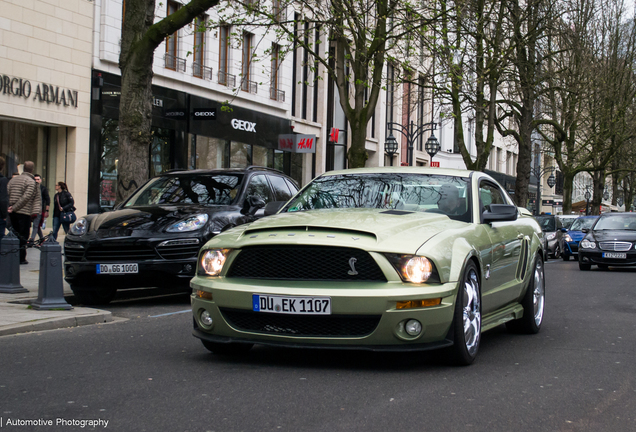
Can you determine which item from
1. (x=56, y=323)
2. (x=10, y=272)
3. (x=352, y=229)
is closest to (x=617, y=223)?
(x=10, y=272)

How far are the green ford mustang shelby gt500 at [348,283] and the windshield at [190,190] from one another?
15.0 ft

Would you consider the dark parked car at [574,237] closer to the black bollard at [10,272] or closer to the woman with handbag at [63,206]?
the woman with handbag at [63,206]

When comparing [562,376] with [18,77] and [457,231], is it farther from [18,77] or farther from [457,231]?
[18,77]

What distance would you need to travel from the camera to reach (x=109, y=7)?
23.5 m

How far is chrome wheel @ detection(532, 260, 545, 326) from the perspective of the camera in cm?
823

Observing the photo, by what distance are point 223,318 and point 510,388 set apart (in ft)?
6.55

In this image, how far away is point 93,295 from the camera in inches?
408

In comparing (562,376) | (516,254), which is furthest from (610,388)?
(516,254)

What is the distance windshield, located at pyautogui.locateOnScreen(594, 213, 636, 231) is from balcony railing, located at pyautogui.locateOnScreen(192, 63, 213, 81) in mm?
13845

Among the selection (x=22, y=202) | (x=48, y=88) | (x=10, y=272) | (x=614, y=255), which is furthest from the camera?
(x=48, y=88)

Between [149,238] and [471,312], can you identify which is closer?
[471,312]

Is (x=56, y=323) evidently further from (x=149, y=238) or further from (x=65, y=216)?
(x=65, y=216)

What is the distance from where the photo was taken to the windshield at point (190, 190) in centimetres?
1099

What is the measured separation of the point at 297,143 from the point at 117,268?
78.5ft
